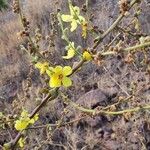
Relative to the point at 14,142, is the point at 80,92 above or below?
below

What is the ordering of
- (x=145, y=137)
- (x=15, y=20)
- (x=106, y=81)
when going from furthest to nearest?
(x=15, y=20), (x=106, y=81), (x=145, y=137)

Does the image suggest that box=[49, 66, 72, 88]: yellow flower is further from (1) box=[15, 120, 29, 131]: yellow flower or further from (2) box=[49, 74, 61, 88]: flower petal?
(1) box=[15, 120, 29, 131]: yellow flower

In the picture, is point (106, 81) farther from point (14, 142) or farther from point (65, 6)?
point (14, 142)

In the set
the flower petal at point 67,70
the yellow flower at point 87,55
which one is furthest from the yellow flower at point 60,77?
the yellow flower at point 87,55

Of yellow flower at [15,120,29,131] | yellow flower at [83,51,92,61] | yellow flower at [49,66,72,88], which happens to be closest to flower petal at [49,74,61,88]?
yellow flower at [49,66,72,88]

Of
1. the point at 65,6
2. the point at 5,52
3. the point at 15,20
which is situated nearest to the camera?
the point at 5,52

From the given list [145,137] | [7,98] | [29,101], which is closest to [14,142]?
[145,137]

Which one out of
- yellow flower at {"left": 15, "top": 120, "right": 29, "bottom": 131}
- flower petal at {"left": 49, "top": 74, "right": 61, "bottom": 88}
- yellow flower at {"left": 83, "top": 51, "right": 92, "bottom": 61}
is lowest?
yellow flower at {"left": 15, "top": 120, "right": 29, "bottom": 131}

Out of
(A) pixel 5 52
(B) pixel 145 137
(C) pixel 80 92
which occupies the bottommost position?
(B) pixel 145 137
